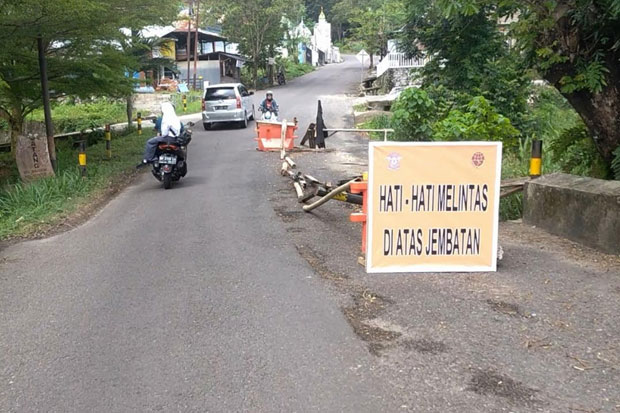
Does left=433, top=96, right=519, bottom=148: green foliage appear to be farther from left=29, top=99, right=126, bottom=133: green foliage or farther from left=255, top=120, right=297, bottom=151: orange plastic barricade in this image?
left=29, top=99, right=126, bottom=133: green foliage

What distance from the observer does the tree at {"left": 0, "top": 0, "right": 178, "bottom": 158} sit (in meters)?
11.9

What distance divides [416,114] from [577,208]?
308 inches

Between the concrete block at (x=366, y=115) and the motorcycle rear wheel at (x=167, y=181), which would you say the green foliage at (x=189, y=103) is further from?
the motorcycle rear wheel at (x=167, y=181)

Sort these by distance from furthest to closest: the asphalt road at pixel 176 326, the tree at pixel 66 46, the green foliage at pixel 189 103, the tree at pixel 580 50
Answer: the green foliage at pixel 189 103
the tree at pixel 66 46
the tree at pixel 580 50
the asphalt road at pixel 176 326

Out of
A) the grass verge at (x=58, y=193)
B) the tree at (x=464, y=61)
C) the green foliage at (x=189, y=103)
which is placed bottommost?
the grass verge at (x=58, y=193)

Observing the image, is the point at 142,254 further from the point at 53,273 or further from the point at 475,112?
the point at 475,112

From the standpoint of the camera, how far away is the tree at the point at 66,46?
11883 mm

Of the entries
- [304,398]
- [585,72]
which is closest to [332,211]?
[585,72]

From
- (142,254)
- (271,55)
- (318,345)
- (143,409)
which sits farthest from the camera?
(271,55)

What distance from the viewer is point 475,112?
39.7 ft

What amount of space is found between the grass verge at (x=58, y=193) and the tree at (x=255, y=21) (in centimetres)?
3043

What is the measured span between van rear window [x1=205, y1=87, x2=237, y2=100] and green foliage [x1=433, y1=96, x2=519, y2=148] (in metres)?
13.9

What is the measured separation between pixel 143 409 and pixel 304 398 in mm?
950

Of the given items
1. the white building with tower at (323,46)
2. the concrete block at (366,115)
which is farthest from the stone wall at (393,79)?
the white building with tower at (323,46)
